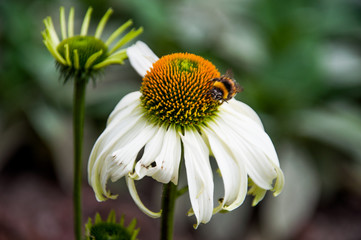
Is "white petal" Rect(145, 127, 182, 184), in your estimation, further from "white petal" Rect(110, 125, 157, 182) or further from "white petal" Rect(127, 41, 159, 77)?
"white petal" Rect(127, 41, 159, 77)

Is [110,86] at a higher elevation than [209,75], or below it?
higher

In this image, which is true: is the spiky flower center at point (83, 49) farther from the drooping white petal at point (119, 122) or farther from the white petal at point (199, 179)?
the white petal at point (199, 179)

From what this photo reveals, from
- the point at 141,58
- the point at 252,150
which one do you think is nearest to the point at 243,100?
the point at 141,58

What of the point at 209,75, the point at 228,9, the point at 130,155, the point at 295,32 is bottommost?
the point at 130,155

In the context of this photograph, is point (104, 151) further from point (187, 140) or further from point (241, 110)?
point (241, 110)

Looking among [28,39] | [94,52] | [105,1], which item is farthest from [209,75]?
[105,1]

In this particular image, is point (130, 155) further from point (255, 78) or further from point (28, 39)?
point (28, 39)

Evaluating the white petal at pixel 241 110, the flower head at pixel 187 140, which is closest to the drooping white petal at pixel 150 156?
the flower head at pixel 187 140

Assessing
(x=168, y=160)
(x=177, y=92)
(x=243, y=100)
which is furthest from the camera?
(x=243, y=100)
